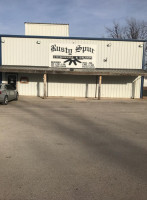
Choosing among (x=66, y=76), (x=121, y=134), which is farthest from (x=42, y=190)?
(x=66, y=76)

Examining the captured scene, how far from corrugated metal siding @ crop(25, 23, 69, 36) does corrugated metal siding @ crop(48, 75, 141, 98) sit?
20.3ft

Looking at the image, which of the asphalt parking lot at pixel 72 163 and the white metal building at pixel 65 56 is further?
the white metal building at pixel 65 56

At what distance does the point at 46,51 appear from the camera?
20.1 metres

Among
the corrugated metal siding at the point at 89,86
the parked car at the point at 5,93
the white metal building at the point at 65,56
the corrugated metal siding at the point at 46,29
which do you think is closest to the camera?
the parked car at the point at 5,93

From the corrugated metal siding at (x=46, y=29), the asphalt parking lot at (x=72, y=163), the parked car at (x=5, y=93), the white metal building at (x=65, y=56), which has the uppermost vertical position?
the corrugated metal siding at (x=46, y=29)

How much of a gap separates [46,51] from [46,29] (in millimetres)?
4651

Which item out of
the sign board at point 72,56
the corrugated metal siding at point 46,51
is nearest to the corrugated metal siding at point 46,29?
the corrugated metal siding at point 46,51

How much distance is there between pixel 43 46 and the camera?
2009cm

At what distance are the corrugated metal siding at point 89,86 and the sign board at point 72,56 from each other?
4.50ft

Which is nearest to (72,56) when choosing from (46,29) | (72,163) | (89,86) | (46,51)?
(46,51)

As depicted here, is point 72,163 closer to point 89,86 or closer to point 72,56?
point 89,86

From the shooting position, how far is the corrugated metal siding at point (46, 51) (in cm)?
2005

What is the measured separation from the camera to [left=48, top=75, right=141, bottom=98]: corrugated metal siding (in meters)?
20.8

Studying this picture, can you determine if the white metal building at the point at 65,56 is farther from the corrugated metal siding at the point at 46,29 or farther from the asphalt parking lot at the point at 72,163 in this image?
the asphalt parking lot at the point at 72,163
